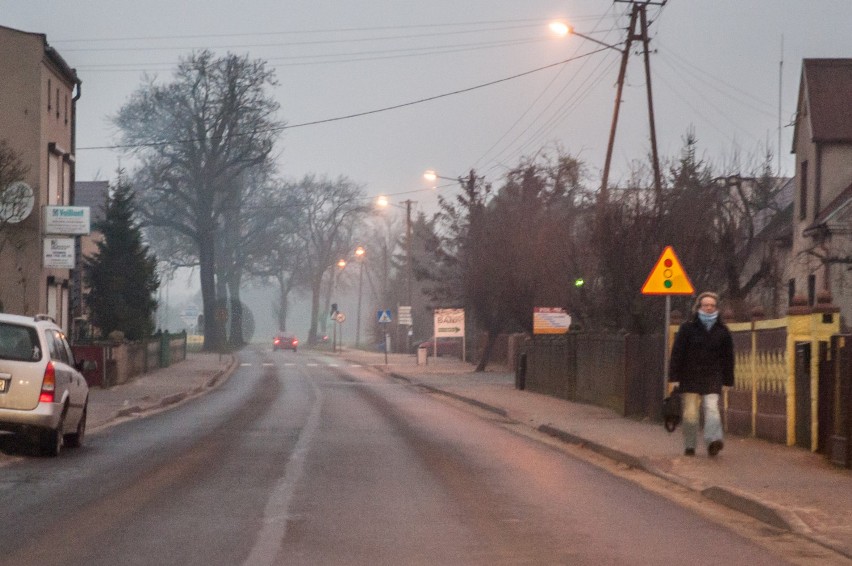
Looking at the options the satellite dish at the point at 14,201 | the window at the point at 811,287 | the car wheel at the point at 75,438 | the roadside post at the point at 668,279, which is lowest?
the car wheel at the point at 75,438

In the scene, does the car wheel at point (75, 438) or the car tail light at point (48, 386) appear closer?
the car tail light at point (48, 386)

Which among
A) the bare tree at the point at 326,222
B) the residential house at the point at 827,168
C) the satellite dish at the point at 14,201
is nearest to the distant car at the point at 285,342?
the bare tree at the point at 326,222

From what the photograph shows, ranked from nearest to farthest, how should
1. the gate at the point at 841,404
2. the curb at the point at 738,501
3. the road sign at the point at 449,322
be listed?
1. the curb at the point at 738,501
2. the gate at the point at 841,404
3. the road sign at the point at 449,322

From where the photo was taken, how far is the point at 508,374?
45.8 m

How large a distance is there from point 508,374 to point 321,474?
33.4 m

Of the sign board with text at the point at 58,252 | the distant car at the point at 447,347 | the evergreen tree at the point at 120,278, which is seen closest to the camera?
the sign board with text at the point at 58,252

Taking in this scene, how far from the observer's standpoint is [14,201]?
2739 centimetres

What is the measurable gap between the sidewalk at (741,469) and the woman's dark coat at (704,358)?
2.81 ft

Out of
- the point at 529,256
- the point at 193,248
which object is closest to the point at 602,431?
the point at 529,256

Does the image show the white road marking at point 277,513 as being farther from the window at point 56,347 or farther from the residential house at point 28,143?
the residential house at point 28,143

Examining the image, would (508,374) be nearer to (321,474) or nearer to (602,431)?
(602,431)

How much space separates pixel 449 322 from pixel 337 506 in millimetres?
41590

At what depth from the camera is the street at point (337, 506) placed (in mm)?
8180

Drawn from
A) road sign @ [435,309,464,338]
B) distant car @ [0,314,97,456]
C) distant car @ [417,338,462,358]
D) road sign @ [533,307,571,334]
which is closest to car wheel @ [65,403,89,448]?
distant car @ [0,314,97,456]
